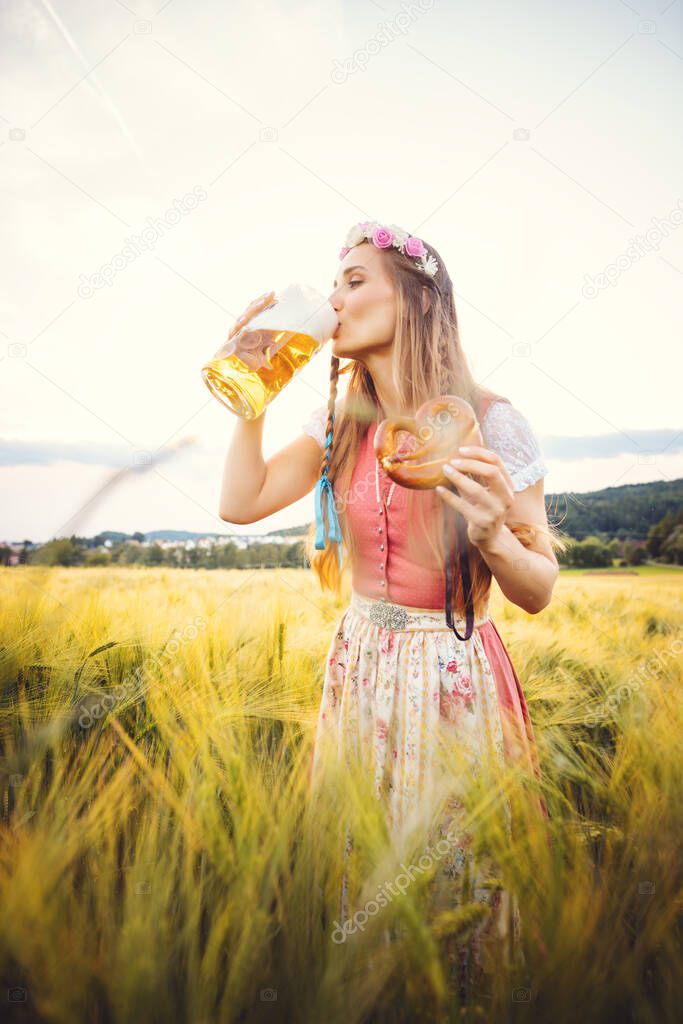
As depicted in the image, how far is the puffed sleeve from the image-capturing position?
1.35 m

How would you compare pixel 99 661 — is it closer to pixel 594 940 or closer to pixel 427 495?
pixel 427 495

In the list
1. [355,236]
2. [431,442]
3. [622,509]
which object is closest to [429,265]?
[355,236]

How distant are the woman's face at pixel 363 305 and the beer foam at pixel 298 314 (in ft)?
0.25

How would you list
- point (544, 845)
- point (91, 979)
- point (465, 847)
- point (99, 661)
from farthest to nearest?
1. point (99, 661)
2. point (465, 847)
3. point (544, 845)
4. point (91, 979)

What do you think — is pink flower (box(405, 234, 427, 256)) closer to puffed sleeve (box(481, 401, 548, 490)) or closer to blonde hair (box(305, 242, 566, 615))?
blonde hair (box(305, 242, 566, 615))

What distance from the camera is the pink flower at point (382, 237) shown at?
4.70ft

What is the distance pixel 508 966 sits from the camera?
0.66 meters

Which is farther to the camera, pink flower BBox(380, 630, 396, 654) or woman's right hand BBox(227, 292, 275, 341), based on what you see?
pink flower BBox(380, 630, 396, 654)

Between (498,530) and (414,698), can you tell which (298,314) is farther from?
(414,698)

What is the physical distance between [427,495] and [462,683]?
466 millimetres

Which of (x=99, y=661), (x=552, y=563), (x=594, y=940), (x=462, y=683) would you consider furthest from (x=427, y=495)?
(x=99, y=661)
